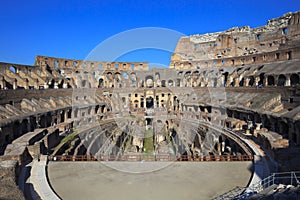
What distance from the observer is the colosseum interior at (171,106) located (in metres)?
16.6

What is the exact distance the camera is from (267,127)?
71.2 feet

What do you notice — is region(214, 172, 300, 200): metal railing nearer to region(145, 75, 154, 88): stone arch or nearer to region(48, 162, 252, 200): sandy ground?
region(48, 162, 252, 200): sandy ground

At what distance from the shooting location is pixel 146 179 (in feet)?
38.8

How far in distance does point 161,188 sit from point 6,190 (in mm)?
6013

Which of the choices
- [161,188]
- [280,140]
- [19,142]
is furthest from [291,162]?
[19,142]

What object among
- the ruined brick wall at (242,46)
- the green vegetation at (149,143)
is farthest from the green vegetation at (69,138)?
the ruined brick wall at (242,46)

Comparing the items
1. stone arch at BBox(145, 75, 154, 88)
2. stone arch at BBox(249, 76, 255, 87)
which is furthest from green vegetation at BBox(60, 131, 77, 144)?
stone arch at BBox(145, 75, 154, 88)

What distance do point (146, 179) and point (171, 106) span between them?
1152 inches

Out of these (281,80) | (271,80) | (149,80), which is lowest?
(281,80)

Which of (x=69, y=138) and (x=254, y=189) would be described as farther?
(x=69, y=138)

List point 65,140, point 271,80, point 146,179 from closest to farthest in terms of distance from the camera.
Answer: point 146,179 < point 65,140 < point 271,80

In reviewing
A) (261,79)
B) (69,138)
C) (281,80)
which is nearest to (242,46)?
(261,79)

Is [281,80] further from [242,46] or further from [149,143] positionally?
[149,143]

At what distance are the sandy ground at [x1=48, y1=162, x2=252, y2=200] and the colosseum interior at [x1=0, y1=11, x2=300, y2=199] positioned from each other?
109cm
